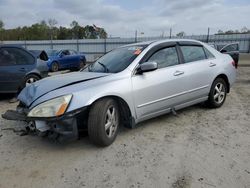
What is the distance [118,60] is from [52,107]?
1547 millimetres

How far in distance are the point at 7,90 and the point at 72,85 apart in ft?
11.5

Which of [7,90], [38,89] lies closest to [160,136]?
[38,89]

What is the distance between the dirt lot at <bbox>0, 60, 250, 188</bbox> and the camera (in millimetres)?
2740

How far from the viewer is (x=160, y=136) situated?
395cm

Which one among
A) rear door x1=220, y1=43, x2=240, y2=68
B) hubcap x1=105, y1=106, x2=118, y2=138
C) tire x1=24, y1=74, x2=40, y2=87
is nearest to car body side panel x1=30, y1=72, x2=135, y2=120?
hubcap x1=105, y1=106, x2=118, y2=138

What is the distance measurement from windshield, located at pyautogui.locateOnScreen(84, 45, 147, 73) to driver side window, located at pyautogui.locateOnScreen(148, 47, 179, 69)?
25 centimetres

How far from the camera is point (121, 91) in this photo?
360 cm

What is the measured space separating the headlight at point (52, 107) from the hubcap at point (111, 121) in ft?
2.05

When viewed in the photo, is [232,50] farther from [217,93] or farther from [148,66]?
→ [148,66]

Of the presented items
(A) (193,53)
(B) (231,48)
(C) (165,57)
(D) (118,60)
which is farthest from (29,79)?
(B) (231,48)

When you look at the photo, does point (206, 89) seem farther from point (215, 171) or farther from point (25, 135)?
point (25, 135)

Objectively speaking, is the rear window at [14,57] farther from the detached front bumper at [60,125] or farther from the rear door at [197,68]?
the rear door at [197,68]

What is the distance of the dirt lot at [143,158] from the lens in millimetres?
2740

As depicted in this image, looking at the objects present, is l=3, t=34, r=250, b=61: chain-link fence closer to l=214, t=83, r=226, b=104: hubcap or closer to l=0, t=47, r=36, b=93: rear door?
l=0, t=47, r=36, b=93: rear door
